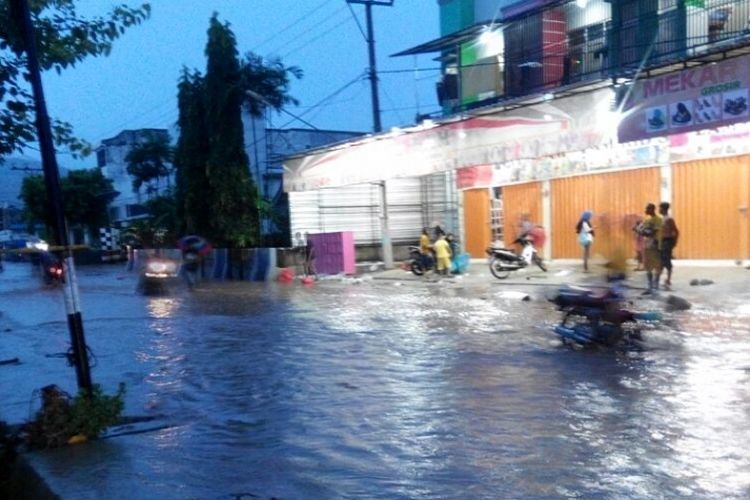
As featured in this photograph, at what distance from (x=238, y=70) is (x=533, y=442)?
87.0 ft

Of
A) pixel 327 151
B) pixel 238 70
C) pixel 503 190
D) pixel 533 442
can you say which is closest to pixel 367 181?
pixel 327 151

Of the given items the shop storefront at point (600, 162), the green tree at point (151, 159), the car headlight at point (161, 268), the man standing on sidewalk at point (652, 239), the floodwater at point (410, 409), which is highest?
the green tree at point (151, 159)

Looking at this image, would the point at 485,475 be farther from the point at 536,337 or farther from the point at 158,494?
the point at 536,337

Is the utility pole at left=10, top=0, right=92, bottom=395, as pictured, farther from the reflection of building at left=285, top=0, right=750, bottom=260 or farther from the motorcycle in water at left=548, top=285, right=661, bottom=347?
the reflection of building at left=285, top=0, right=750, bottom=260

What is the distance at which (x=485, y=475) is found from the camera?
5457 millimetres

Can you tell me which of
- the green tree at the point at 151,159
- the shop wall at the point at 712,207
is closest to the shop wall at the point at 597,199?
the shop wall at the point at 712,207

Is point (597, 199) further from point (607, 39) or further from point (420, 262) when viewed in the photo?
point (420, 262)

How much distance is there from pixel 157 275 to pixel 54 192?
61.1 feet

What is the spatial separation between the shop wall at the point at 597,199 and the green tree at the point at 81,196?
42612 mm

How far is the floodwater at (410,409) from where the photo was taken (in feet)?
17.7

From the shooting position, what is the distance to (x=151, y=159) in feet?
167

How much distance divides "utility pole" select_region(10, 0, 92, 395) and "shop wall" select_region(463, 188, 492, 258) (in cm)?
1985

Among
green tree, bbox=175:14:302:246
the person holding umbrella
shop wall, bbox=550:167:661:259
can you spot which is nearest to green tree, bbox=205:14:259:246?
green tree, bbox=175:14:302:246

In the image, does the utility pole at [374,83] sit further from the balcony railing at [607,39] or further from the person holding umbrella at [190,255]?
the person holding umbrella at [190,255]
